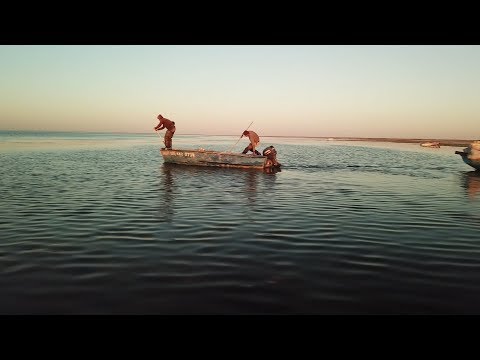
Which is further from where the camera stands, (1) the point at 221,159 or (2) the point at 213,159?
(2) the point at 213,159

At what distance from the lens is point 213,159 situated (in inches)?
830

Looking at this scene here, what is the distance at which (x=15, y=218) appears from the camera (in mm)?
8344

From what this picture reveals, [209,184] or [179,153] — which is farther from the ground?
[179,153]

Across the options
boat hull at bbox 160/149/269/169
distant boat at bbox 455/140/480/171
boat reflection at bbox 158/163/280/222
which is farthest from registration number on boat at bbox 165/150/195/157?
distant boat at bbox 455/140/480/171

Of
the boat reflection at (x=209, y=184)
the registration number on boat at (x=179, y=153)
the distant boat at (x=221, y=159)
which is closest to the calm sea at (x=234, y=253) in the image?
the boat reflection at (x=209, y=184)

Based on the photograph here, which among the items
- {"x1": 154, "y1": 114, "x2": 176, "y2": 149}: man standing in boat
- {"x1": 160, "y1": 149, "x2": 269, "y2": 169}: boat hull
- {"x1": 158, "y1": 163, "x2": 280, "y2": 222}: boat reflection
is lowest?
{"x1": 158, "y1": 163, "x2": 280, "y2": 222}: boat reflection

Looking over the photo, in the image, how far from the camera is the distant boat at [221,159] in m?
20.1

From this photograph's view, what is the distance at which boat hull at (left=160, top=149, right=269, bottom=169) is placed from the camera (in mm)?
20172

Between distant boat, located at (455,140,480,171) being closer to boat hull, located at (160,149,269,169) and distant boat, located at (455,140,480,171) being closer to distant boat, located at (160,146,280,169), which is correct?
distant boat, located at (160,146,280,169)

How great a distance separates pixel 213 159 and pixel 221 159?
540 mm

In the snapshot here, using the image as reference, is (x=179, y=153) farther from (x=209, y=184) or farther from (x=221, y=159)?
(x=209, y=184)

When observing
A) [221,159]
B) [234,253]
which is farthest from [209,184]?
[234,253]

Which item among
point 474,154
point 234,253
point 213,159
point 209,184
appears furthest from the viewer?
point 474,154
